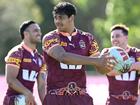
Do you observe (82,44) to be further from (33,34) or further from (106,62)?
(33,34)

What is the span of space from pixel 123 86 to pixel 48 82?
6.65 feet

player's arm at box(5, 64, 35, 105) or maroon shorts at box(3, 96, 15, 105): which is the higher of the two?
player's arm at box(5, 64, 35, 105)

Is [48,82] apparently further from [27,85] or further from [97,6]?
[97,6]

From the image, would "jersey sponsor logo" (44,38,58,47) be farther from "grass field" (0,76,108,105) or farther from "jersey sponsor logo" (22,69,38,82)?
"grass field" (0,76,108,105)

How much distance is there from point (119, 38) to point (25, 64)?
146cm

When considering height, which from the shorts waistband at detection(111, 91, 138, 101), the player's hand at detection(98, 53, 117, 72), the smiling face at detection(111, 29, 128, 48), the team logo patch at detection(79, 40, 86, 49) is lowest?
the shorts waistband at detection(111, 91, 138, 101)

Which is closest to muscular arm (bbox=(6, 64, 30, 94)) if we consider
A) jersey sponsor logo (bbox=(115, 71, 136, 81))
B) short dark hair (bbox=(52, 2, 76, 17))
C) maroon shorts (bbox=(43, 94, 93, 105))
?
maroon shorts (bbox=(43, 94, 93, 105))

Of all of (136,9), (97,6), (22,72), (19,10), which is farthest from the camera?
(97,6)

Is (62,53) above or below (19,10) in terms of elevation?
below

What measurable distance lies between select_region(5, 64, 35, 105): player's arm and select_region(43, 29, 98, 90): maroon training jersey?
1.34 m

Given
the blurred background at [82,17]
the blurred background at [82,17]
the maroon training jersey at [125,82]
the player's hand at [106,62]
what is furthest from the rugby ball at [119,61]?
the blurred background at [82,17]

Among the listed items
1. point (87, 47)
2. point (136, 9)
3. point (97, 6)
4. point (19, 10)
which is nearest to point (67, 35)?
point (87, 47)

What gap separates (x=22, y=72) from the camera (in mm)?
12992

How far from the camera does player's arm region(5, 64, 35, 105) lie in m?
12.8
